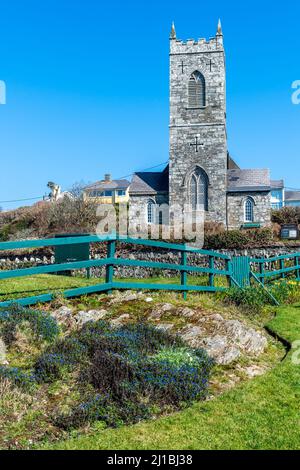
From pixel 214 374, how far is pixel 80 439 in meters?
2.19

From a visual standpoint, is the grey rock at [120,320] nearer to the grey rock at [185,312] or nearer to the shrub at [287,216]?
the grey rock at [185,312]

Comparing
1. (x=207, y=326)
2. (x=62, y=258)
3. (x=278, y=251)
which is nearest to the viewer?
(x=207, y=326)

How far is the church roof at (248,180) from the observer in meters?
40.4

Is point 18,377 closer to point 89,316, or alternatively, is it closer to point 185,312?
point 89,316

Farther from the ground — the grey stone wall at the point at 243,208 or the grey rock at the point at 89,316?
the grey stone wall at the point at 243,208

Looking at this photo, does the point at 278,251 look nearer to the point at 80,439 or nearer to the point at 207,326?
the point at 207,326

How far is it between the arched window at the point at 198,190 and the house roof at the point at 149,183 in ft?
8.39

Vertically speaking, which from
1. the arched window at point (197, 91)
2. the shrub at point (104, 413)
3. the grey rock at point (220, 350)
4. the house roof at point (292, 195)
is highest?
the arched window at point (197, 91)

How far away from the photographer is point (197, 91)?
4053cm

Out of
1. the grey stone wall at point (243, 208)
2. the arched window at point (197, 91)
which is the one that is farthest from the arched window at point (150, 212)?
the arched window at point (197, 91)

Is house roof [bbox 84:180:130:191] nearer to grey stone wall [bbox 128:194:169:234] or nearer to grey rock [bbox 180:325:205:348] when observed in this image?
grey stone wall [bbox 128:194:169:234]

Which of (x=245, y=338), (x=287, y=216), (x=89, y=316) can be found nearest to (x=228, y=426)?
(x=245, y=338)

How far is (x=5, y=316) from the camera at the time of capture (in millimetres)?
6711
